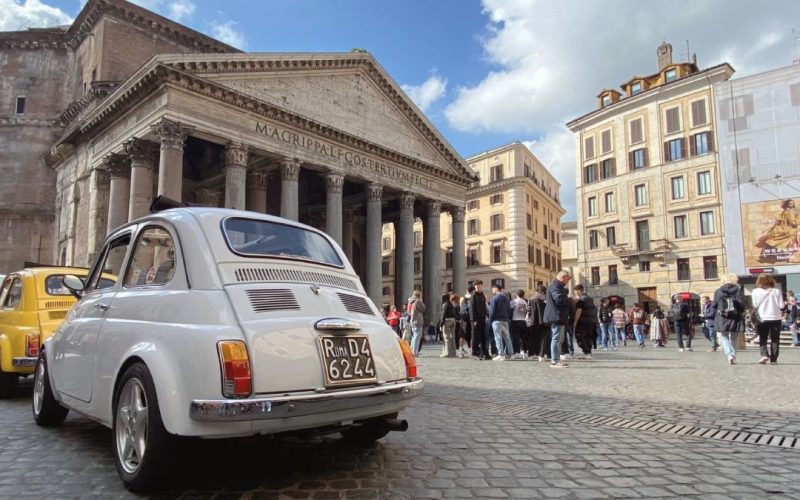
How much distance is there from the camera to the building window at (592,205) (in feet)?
135

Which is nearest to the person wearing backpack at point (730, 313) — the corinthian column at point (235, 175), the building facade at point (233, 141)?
the building facade at point (233, 141)

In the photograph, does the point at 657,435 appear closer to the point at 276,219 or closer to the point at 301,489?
the point at 301,489

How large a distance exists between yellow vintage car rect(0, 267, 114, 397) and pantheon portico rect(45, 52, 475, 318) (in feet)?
40.9

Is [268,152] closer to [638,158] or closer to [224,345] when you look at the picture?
[224,345]

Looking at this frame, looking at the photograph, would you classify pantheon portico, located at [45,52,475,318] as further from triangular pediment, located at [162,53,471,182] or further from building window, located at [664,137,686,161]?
building window, located at [664,137,686,161]

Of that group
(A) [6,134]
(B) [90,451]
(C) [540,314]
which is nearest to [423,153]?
(C) [540,314]

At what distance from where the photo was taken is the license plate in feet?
10.9

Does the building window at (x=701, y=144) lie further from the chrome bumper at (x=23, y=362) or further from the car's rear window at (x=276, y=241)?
the chrome bumper at (x=23, y=362)

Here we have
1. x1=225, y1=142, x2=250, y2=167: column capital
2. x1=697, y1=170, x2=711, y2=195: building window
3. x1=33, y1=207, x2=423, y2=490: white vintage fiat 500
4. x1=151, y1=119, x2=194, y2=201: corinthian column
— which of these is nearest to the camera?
x1=33, y1=207, x2=423, y2=490: white vintage fiat 500

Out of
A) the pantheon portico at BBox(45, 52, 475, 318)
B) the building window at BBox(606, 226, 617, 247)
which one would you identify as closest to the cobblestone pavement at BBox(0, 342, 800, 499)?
the pantheon portico at BBox(45, 52, 475, 318)

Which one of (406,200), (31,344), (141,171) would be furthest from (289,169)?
(31,344)

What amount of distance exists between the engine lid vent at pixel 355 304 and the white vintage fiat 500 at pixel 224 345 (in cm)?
1

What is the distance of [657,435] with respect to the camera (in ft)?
15.4

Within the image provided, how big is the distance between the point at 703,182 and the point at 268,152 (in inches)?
1133
